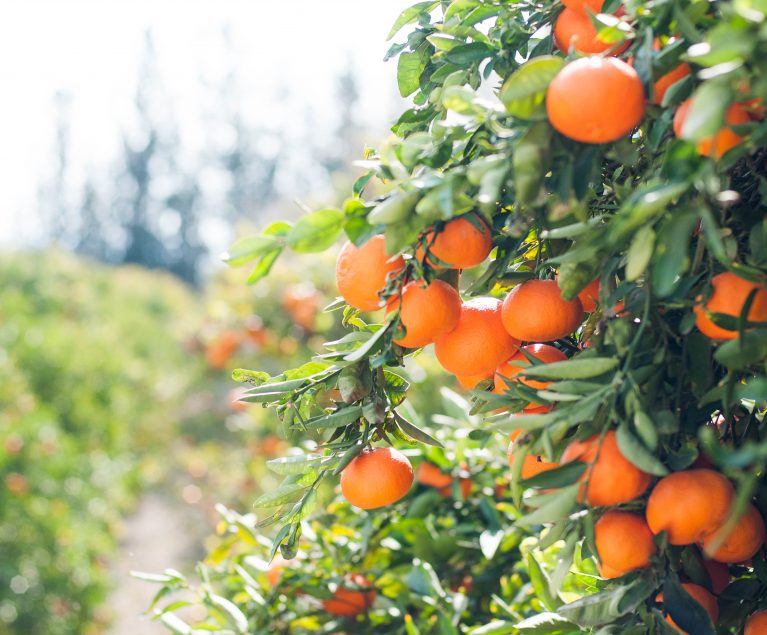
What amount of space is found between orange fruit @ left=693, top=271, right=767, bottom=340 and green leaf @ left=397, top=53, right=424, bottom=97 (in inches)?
12.7

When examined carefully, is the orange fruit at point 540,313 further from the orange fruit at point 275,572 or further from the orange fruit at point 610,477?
the orange fruit at point 275,572

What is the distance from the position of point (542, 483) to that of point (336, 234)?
220mm

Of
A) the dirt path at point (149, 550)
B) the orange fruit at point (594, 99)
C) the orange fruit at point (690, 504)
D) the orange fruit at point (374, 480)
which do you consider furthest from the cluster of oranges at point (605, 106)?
the dirt path at point (149, 550)

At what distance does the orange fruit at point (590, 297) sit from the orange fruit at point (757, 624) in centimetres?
27

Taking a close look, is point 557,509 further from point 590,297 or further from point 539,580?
point 539,580

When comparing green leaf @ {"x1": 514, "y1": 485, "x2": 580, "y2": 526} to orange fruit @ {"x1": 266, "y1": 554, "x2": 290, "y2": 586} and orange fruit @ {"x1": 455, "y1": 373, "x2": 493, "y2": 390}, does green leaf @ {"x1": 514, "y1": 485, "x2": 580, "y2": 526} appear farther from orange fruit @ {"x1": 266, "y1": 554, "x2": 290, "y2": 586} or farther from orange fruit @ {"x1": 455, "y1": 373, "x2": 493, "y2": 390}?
orange fruit @ {"x1": 266, "y1": 554, "x2": 290, "y2": 586}

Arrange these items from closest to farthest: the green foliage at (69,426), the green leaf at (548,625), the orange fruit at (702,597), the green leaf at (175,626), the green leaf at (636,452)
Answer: the green leaf at (636,452)
the orange fruit at (702,597)
the green leaf at (548,625)
the green leaf at (175,626)
the green foliage at (69,426)

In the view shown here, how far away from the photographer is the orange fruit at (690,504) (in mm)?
505

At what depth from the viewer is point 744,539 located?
1.79 ft

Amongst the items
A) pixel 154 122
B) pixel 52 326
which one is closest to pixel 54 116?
pixel 154 122

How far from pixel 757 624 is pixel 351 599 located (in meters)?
0.60

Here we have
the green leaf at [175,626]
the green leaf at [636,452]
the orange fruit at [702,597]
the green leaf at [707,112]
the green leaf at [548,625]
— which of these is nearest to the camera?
the green leaf at [707,112]

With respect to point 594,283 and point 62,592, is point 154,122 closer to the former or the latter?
point 62,592

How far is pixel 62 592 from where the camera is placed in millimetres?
3541
